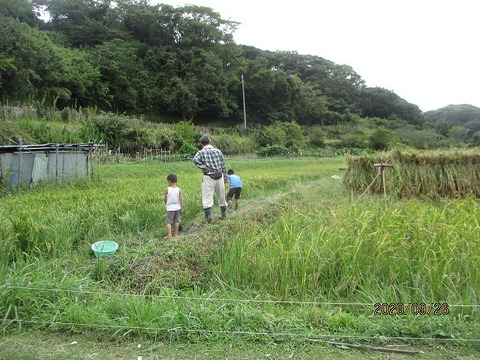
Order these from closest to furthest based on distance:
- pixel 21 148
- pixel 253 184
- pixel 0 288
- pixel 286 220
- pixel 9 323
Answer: pixel 9 323 < pixel 0 288 < pixel 286 220 < pixel 21 148 < pixel 253 184

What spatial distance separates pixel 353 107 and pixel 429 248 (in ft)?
227

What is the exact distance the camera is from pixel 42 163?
40.4 feet

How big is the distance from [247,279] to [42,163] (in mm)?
10613

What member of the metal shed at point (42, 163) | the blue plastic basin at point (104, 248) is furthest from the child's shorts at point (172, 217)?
the metal shed at point (42, 163)

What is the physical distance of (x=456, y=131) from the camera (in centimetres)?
4569

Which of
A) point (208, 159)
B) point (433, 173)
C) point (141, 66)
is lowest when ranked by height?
point (433, 173)

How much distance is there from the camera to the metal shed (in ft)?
37.4

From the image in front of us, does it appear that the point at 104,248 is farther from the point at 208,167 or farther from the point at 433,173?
the point at 433,173

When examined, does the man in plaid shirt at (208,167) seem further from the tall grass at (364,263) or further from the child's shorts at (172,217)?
the tall grass at (364,263)

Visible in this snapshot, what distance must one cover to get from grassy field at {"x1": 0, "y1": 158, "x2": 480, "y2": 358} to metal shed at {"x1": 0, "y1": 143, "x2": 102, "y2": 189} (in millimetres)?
5429

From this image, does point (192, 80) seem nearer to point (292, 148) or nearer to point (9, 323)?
point (292, 148)

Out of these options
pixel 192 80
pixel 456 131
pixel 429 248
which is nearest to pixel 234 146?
pixel 192 80

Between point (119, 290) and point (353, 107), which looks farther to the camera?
point (353, 107)
